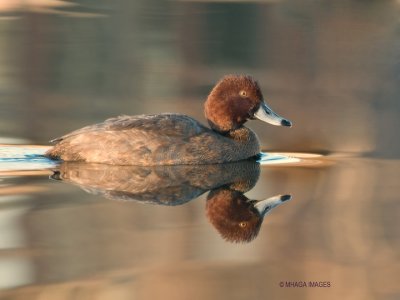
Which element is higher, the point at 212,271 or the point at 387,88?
the point at 212,271

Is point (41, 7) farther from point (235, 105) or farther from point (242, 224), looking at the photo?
point (242, 224)

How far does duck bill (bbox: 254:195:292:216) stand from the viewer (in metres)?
8.30

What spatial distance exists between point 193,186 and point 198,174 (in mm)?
570

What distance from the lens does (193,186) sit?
30.1 feet

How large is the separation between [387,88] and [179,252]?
9.08m

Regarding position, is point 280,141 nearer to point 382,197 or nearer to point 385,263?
point 382,197

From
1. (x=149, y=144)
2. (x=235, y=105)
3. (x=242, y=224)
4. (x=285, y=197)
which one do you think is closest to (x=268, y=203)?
(x=285, y=197)

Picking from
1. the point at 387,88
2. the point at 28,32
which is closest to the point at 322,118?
the point at 387,88

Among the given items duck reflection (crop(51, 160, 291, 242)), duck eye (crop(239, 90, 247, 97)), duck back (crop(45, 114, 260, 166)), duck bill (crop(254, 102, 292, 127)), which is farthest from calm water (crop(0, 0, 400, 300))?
duck eye (crop(239, 90, 247, 97))

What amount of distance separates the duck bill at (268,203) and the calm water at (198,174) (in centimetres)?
7

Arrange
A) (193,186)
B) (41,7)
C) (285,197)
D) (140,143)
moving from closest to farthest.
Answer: (285,197), (193,186), (140,143), (41,7)

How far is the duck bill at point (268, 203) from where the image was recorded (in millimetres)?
8297

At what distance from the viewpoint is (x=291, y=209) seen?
833 cm

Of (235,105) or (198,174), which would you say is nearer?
(198,174)
